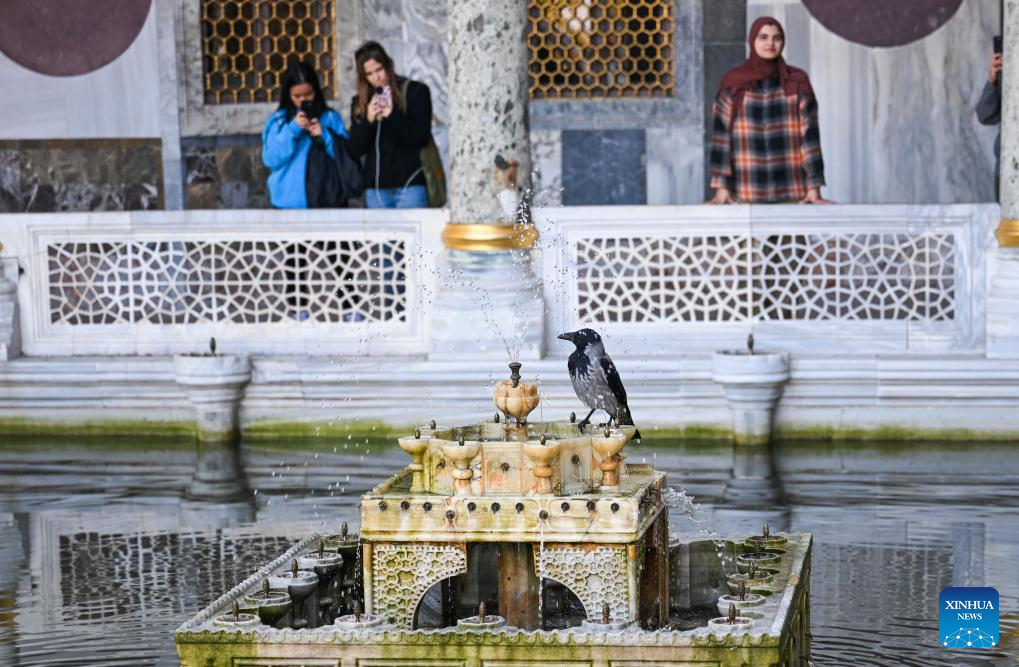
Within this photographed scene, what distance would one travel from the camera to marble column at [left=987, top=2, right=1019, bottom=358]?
32.3 feet

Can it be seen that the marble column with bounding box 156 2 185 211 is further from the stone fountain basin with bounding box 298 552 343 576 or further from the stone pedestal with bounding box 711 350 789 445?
the stone fountain basin with bounding box 298 552 343 576

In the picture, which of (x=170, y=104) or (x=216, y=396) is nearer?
(x=216, y=396)

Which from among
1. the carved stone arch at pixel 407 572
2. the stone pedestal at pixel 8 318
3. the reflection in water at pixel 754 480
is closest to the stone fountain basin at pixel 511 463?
the carved stone arch at pixel 407 572

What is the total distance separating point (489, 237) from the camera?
10000mm

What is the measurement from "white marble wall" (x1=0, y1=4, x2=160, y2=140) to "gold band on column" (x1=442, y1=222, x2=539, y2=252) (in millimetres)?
4504

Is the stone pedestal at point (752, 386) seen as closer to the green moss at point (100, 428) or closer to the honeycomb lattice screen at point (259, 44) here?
the green moss at point (100, 428)

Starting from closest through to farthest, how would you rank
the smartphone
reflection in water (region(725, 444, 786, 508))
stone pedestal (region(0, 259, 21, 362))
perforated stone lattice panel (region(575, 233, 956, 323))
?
reflection in water (region(725, 444, 786, 508)) < perforated stone lattice panel (region(575, 233, 956, 323)) < stone pedestal (region(0, 259, 21, 362)) < the smartphone

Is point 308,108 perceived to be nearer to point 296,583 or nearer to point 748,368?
point 748,368

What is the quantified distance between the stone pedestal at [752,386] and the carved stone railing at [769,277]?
0.49m

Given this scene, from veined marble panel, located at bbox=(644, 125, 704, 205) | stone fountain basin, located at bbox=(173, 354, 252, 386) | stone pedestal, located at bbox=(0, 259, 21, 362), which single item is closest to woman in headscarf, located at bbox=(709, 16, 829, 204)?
veined marble panel, located at bbox=(644, 125, 704, 205)

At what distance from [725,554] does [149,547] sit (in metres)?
2.80

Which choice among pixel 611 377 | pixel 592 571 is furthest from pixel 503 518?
pixel 611 377

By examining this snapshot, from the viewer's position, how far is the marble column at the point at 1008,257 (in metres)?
9.86

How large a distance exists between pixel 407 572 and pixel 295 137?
20.8 feet
